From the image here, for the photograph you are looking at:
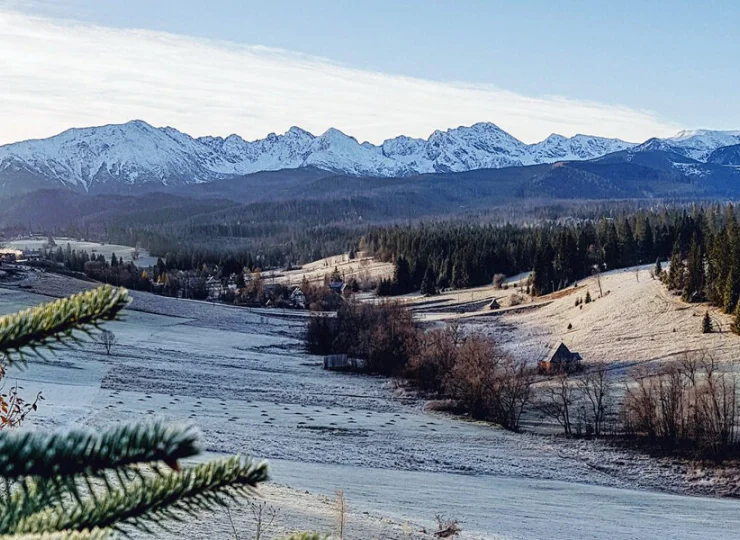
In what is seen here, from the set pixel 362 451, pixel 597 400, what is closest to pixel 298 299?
pixel 597 400

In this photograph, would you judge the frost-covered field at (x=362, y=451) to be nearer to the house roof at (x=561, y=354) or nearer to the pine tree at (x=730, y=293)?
the house roof at (x=561, y=354)

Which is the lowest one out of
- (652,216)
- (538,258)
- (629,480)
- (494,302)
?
(629,480)

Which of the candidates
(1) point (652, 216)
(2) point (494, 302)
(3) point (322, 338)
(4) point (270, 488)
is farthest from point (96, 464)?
(1) point (652, 216)

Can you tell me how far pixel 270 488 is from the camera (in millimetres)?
24969

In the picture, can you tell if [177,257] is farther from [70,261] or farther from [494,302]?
[494,302]

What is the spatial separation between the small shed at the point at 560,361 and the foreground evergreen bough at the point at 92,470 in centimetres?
5999

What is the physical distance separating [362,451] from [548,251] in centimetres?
7510

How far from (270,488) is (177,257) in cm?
14657

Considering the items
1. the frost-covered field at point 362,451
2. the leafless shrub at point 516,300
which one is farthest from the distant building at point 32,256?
the leafless shrub at point 516,300

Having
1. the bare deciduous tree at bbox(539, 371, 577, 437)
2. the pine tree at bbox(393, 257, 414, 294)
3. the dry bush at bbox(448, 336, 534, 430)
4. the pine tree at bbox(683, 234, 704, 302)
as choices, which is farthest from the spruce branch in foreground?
the pine tree at bbox(393, 257, 414, 294)

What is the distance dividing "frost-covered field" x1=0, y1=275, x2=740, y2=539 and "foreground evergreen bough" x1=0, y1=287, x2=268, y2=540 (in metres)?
13.9

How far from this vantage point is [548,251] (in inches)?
4158

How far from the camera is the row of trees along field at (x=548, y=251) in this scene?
104m

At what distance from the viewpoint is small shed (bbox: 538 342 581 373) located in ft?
195
